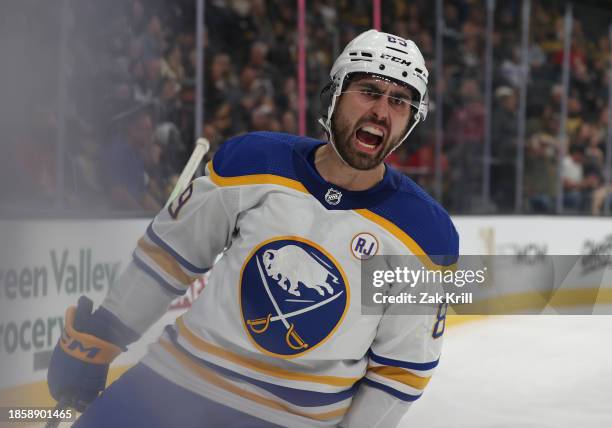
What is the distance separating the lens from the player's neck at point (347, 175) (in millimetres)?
1281

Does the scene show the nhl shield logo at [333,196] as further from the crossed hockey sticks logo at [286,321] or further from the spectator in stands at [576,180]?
the spectator in stands at [576,180]

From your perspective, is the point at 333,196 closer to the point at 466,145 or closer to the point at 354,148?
the point at 354,148

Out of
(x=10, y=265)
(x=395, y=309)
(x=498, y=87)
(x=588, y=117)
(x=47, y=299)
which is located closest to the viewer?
(x=10, y=265)

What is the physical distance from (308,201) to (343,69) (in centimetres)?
24

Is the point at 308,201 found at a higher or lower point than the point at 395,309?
higher

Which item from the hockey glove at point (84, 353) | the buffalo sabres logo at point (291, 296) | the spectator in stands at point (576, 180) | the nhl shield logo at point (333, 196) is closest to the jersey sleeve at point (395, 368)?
the buffalo sabres logo at point (291, 296)

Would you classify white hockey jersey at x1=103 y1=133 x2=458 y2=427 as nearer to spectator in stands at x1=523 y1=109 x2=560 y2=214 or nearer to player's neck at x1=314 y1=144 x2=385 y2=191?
player's neck at x1=314 y1=144 x2=385 y2=191

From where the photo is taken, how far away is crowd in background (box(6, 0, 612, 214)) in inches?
100

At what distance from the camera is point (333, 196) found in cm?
127

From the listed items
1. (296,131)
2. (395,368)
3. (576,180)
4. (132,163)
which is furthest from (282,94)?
(395,368)

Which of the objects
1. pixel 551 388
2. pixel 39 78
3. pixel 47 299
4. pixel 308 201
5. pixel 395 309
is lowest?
pixel 551 388

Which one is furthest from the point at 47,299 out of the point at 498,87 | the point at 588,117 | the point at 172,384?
the point at 588,117

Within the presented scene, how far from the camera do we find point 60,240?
7.59 feet

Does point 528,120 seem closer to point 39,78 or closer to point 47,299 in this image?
point 47,299
